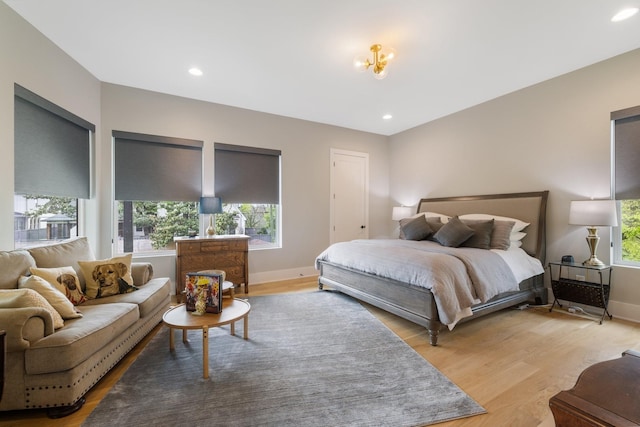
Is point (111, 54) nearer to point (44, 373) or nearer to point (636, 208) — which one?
point (44, 373)

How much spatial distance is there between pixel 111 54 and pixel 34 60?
0.62m

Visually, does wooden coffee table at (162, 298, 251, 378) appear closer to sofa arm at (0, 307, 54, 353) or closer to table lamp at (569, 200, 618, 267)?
sofa arm at (0, 307, 54, 353)

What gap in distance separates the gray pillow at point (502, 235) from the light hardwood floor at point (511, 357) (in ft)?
2.54

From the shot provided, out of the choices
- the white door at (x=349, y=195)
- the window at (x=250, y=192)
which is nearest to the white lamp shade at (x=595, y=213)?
the white door at (x=349, y=195)

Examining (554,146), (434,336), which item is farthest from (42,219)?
(554,146)

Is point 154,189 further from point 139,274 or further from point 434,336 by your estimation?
point 434,336

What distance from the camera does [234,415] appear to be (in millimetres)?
1547

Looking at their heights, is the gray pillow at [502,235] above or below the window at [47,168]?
below

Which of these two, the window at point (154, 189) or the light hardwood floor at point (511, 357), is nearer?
the light hardwood floor at point (511, 357)

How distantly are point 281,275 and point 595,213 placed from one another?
161 inches

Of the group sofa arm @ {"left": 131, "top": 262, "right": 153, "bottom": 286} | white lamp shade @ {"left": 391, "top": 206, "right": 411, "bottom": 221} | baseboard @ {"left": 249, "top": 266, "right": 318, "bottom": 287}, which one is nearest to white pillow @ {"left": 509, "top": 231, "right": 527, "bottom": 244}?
white lamp shade @ {"left": 391, "top": 206, "right": 411, "bottom": 221}

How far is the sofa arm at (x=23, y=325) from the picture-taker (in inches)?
56.1

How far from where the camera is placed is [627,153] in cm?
286

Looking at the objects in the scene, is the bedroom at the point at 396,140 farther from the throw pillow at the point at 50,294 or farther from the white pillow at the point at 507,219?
the throw pillow at the point at 50,294
